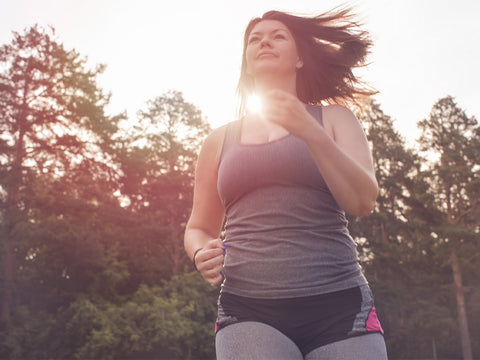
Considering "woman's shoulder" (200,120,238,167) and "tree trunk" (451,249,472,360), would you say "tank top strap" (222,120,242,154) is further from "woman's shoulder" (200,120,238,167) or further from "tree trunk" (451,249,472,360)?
"tree trunk" (451,249,472,360)

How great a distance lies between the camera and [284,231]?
5.26ft

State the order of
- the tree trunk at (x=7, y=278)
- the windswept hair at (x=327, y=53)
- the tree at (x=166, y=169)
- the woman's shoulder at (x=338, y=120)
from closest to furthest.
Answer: the woman's shoulder at (x=338, y=120), the windswept hair at (x=327, y=53), the tree trunk at (x=7, y=278), the tree at (x=166, y=169)

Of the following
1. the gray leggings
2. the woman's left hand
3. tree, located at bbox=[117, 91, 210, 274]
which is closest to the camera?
the woman's left hand

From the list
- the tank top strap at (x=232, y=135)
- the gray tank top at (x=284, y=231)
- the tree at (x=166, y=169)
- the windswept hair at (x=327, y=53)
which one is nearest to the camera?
the gray tank top at (x=284, y=231)

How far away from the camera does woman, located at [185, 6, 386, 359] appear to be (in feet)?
4.74

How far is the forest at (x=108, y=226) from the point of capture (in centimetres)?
1945

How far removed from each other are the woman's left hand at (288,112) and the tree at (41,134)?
19.6 metres

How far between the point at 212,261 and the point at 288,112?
56 centimetres

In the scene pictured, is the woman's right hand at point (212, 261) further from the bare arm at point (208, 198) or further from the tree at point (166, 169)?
the tree at point (166, 169)

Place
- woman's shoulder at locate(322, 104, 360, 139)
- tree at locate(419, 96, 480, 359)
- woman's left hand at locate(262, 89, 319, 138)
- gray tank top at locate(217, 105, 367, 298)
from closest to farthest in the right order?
woman's left hand at locate(262, 89, 319, 138) → gray tank top at locate(217, 105, 367, 298) → woman's shoulder at locate(322, 104, 360, 139) → tree at locate(419, 96, 480, 359)

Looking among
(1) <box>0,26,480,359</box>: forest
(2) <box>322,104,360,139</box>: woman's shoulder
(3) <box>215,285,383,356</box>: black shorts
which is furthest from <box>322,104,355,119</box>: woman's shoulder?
(1) <box>0,26,480,359</box>: forest

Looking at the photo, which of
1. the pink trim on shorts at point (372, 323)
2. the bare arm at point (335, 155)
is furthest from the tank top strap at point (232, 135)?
the pink trim on shorts at point (372, 323)

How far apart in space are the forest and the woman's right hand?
60.1 feet

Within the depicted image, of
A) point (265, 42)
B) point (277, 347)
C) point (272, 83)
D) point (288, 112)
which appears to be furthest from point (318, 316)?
point (265, 42)
